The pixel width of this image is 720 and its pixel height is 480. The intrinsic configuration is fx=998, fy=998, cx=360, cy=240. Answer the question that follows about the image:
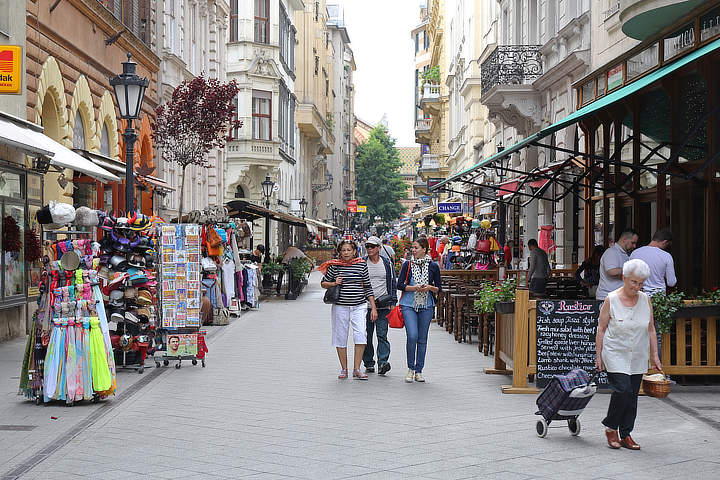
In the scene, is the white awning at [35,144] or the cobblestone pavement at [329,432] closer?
the cobblestone pavement at [329,432]

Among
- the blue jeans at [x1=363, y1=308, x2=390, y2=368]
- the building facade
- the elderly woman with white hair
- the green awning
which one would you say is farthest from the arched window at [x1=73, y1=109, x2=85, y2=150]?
the elderly woman with white hair

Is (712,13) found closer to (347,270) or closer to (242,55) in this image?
(347,270)

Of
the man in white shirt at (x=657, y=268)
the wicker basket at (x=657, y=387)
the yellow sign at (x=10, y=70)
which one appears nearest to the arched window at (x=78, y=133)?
the yellow sign at (x=10, y=70)

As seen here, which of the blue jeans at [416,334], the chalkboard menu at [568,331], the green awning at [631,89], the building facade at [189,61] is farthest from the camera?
the building facade at [189,61]

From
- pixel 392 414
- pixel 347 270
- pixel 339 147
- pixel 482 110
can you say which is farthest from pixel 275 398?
pixel 339 147

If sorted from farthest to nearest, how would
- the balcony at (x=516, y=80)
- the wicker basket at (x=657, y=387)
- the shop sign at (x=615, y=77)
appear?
the balcony at (x=516, y=80) → the shop sign at (x=615, y=77) → the wicker basket at (x=657, y=387)

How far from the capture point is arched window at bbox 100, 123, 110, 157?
22.3 meters

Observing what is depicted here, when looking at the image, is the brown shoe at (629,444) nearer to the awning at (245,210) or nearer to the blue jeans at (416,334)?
the blue jeans at (416,334)

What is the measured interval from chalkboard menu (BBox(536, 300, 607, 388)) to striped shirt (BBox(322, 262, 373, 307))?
2.39m

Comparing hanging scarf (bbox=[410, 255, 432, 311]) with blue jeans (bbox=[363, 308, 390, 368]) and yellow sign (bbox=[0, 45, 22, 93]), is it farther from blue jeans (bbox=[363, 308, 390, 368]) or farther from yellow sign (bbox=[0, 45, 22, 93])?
yellow sign (bbox=[0, 45, 22, 93])

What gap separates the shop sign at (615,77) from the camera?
15.9 metres

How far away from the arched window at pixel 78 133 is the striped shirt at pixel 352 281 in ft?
31.0

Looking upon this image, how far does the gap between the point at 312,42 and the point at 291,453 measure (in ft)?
212

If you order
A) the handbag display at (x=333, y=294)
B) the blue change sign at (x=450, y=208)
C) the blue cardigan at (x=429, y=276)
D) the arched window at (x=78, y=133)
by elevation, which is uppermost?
the arched window at (x=78, y=133)
